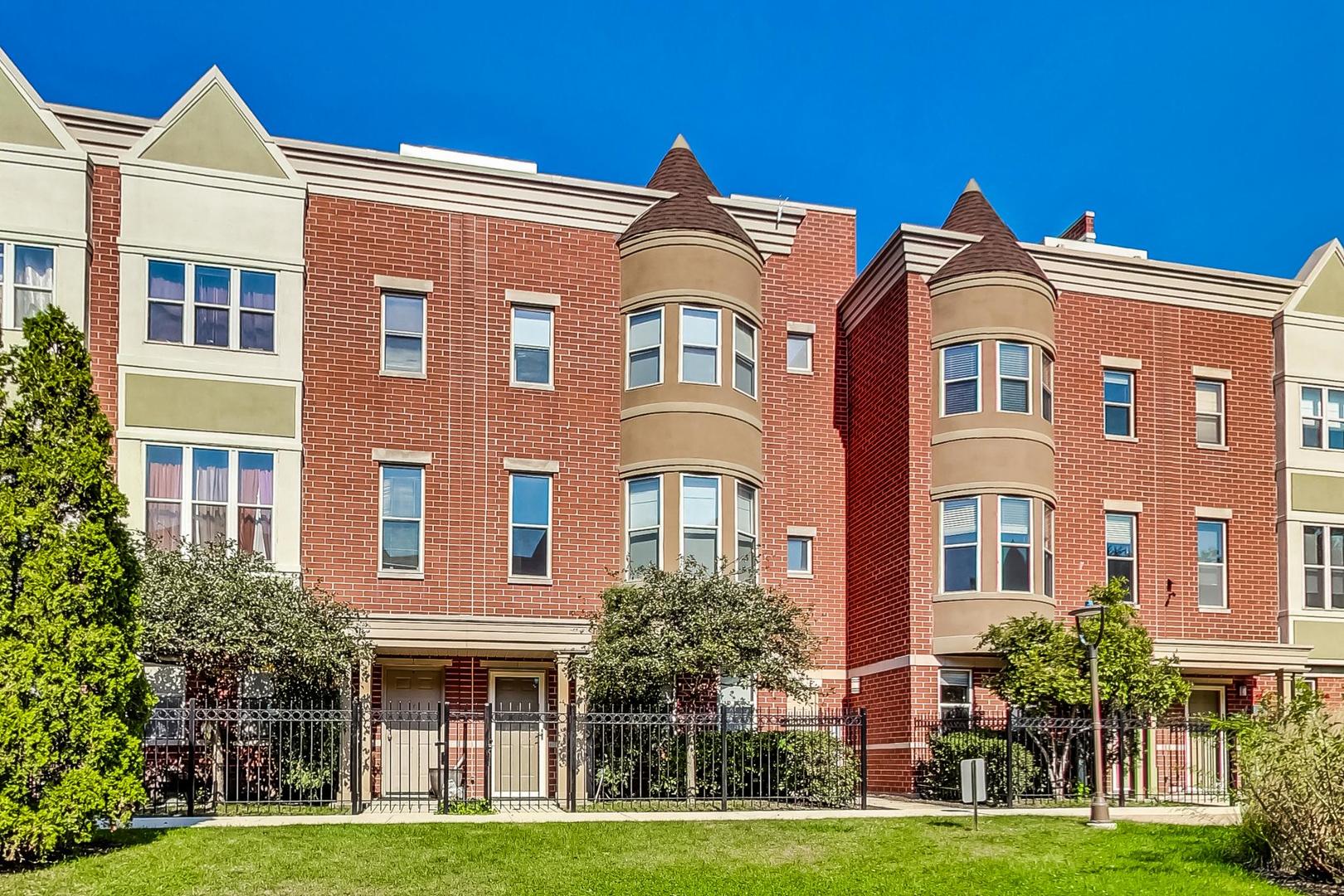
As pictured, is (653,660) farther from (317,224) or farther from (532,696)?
(317,224)

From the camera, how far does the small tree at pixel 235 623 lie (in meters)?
20.2

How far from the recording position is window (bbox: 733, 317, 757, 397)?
26.1 m

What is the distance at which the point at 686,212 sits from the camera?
2577 cm

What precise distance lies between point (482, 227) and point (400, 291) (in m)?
1.88

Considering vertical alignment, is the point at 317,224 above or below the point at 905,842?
above

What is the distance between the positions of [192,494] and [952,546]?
12853 mm

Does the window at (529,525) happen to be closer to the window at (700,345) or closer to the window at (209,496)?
the window at (700,345)

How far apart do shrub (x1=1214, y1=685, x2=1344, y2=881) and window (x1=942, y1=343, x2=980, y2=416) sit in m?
10.1

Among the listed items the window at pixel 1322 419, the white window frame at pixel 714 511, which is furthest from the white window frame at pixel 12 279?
the window at pixel 1322 419

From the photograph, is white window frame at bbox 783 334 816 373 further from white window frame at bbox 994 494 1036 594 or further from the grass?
the grass

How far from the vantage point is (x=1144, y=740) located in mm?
25750

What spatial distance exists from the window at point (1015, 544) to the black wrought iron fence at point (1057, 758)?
7.78ft

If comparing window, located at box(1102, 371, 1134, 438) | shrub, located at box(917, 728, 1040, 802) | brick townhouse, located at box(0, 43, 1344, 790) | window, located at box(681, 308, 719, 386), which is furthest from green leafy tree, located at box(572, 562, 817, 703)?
window, located at box(1102, 371, 1134, 438)

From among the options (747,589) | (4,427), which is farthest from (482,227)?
(4,427)
